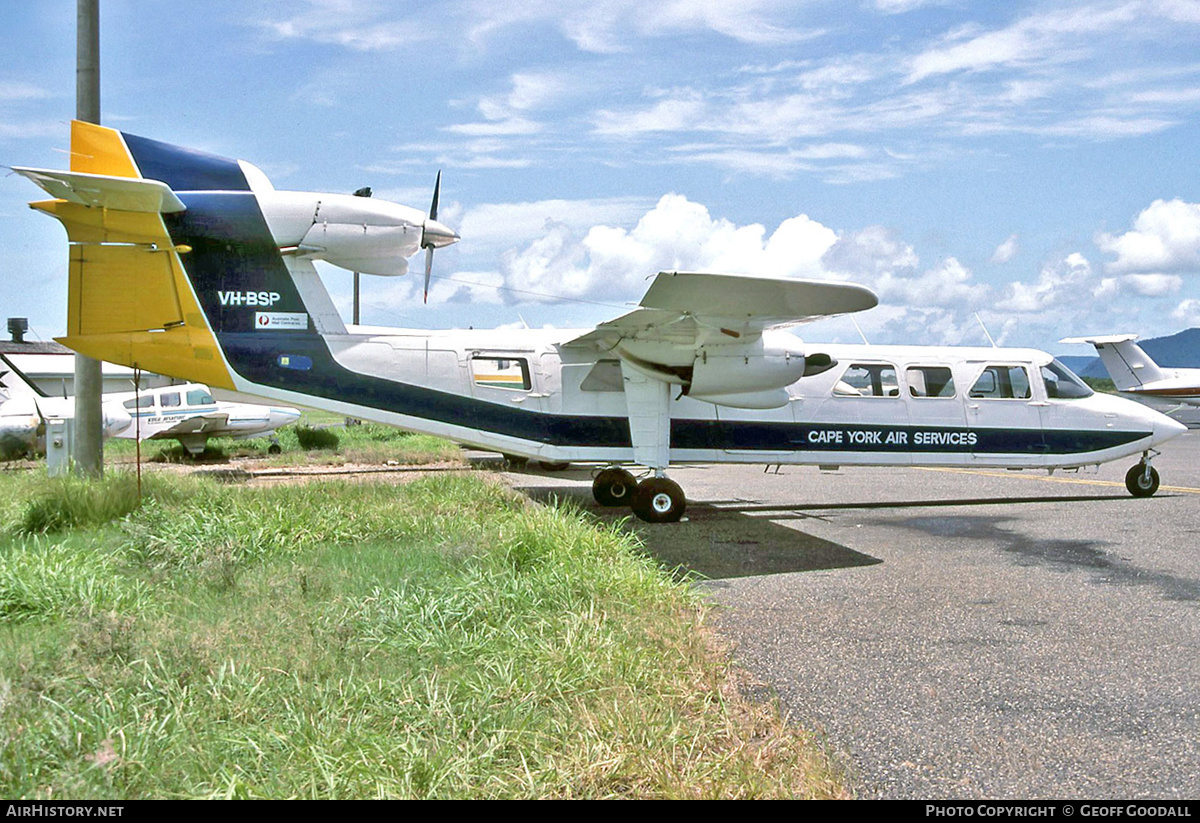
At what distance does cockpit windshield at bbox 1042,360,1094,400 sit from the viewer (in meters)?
13.5

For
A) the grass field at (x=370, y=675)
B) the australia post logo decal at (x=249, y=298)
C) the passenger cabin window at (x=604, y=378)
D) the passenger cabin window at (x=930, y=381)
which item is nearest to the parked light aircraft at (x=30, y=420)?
the australia post logo decal at (x=249, y=298)

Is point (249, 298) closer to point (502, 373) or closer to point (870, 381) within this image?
point (502, 373)

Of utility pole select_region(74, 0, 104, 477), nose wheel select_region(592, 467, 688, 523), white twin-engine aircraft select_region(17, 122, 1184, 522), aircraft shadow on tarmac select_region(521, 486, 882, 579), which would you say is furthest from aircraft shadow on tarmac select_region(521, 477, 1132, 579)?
utility pole select_region(74, 0, 104, 477)

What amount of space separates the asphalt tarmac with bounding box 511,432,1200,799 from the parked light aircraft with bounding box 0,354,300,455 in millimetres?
14279

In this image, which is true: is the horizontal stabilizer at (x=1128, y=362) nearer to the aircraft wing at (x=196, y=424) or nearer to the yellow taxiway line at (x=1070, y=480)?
the yellow taxiway line at (x=1070, y=480)

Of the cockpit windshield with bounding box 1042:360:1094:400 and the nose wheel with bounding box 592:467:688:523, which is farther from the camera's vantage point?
the cockpit windshield with bounding box 1042:360:1094:400

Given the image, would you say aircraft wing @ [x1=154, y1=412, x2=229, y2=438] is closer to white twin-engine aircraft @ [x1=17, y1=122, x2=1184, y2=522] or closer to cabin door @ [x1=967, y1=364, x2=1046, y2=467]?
white twin-engine aircraft @ [x1=17, y1=122, x2=1184, y2=522]

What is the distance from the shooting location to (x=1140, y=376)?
3653 cm

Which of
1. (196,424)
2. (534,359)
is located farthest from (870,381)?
(196,424)

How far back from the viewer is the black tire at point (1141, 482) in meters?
13.6

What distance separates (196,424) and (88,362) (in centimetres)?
1162

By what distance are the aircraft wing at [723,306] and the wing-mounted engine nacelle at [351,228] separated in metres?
2.71

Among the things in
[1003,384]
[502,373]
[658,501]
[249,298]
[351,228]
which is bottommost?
[658,501]
